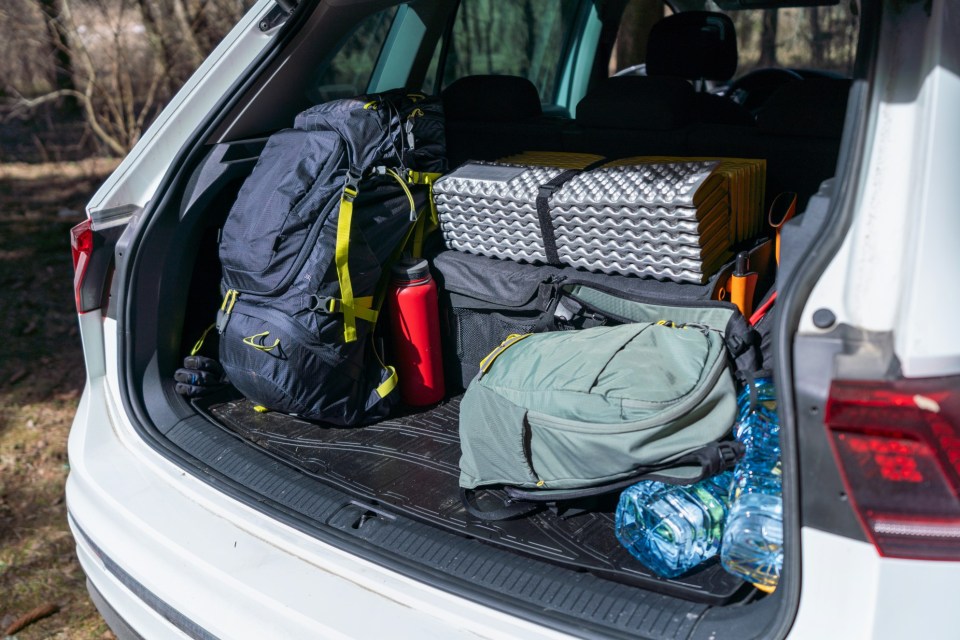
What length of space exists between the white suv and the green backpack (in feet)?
0.33

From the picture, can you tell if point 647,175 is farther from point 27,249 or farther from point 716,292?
point 27,249

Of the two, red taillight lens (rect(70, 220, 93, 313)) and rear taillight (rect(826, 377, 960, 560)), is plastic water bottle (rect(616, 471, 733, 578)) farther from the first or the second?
red taillight lens (rect(70, 220, 93, 313))

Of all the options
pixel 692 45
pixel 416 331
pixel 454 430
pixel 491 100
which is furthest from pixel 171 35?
pixel 454 430

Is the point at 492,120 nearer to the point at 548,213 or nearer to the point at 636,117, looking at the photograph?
the point at 636,117

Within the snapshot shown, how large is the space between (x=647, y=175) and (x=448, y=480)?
86 cm

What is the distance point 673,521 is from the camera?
165cm

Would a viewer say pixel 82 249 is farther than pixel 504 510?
Yes

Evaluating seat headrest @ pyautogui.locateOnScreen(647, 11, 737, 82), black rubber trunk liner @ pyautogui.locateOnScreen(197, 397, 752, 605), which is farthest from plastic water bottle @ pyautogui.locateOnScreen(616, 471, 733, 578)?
seat headrest @ pyautogui.locateOnScreen(647, 11, 737, 82)

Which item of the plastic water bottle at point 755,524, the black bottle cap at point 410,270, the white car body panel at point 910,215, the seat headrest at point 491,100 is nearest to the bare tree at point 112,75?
the seat headrest at point 491,100

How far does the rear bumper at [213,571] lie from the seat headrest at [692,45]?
88.6 inches

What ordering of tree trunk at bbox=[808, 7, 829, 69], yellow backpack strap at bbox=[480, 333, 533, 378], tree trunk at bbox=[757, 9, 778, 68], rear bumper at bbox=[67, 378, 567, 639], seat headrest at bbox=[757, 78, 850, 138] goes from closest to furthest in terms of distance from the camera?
rear bumper at bbox=[67, 378, 567, 639], yellow backpack strap at bbox=[480, 333, 533, 378], seat headrest at bbox=[757, 78, 850, 138], tree trunk at bbox=[808, 7, 829, 69], tree trunk at bbox=[757, 9, 778, 68]

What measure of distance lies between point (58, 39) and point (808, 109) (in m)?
6.41

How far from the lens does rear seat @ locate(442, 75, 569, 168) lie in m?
2.85

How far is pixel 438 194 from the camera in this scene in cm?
242
